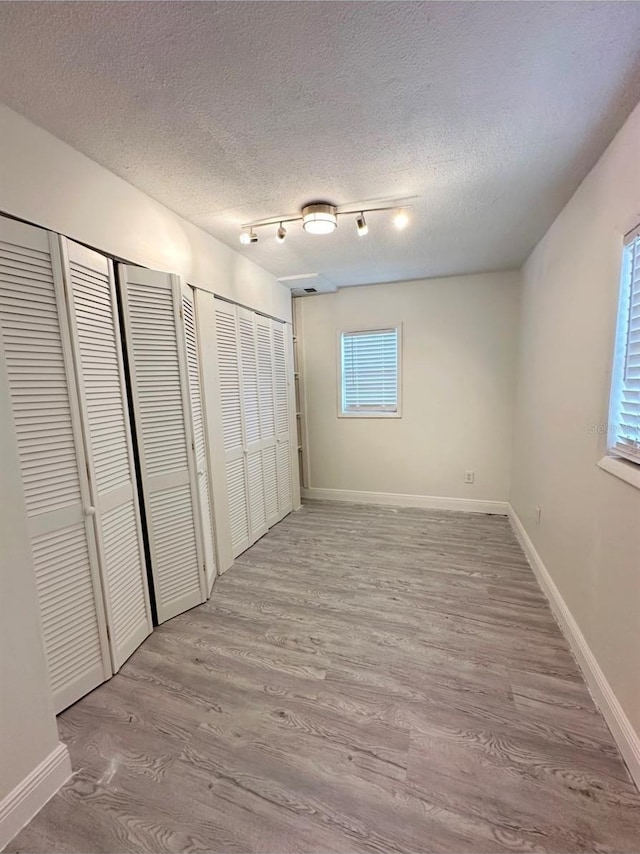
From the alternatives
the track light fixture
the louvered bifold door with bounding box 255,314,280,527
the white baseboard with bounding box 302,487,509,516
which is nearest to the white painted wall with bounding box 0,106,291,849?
the track light fixture

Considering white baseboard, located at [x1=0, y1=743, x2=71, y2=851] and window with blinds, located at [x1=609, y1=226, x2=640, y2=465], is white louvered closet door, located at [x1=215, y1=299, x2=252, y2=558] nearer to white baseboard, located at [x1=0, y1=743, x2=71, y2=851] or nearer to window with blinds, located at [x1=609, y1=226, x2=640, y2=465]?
white baseboard, located at [x1=0, y1=743, x2=71, y2=851]

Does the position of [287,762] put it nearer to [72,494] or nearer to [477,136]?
[72,494]

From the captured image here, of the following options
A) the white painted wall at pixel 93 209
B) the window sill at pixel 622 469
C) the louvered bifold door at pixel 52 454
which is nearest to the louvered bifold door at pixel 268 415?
the white painted wall at pixel 93 209

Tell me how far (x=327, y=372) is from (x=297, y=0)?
3.29m

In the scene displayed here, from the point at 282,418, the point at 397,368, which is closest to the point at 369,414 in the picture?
the point at 397,368

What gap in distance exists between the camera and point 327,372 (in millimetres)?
4219

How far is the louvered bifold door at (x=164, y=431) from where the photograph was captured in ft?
6.34

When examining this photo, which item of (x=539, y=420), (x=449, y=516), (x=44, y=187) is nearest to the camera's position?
(x=44, y=187)

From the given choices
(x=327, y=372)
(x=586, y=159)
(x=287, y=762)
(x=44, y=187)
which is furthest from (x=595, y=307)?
(x=327, y=372)

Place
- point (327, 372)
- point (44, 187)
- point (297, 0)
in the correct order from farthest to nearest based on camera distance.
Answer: point (327, 372), point (44, 187), point (297, 0)

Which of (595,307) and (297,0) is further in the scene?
(595,307)

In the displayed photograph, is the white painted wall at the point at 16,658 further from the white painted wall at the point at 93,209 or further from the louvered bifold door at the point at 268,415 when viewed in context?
the louvered bifold door at the point at 268,415

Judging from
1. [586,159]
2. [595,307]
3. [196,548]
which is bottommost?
→ [196,548]

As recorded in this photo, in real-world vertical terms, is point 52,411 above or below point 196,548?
above
